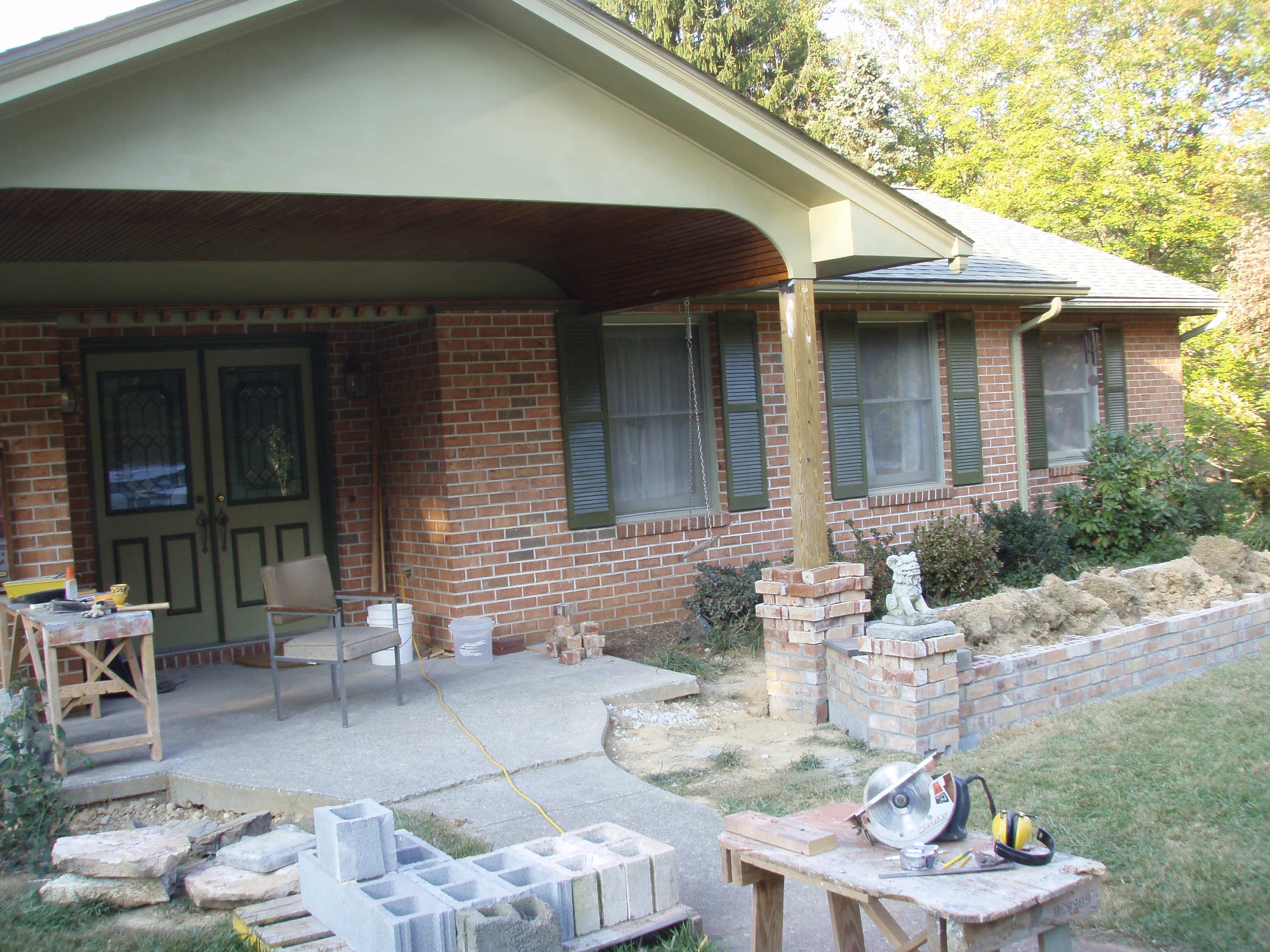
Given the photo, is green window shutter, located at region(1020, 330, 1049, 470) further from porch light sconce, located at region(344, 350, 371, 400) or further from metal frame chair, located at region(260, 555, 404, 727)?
metal frame chair, located at region(260, 555, 404, 727)

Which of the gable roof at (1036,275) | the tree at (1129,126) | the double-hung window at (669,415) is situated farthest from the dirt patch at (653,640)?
the tree at (1129,126)

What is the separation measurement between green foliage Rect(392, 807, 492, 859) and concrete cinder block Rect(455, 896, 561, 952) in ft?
3.61

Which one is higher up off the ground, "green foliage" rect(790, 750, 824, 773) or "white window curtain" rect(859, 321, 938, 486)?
"white window curtain" rect(859, 321, 938, 486)

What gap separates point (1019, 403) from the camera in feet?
35.3

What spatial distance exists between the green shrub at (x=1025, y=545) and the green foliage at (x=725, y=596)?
250 cm

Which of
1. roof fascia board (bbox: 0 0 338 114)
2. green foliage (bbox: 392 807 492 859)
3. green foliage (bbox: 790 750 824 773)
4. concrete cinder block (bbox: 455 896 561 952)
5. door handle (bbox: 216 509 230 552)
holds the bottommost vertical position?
green foliage (bbox: 790 750 824 773)

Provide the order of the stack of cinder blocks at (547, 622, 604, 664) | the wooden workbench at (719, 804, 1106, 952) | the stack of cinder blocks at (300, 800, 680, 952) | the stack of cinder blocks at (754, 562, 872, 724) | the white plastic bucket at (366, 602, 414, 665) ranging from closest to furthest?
the wooden workbench at (719, 804, 1106, 952) < the stack of cinder blocks at (300, 800, 680, 952) < the stack of cinder blocks at (754, 562, 872, 724) < the stack of cinder blocks at (547, 622, 604, 664) < the white plastic bucket at (366, 602, 414, 665)

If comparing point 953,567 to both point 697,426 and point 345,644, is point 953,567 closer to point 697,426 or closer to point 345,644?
point 697,426

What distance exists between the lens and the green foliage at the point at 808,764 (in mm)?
5234

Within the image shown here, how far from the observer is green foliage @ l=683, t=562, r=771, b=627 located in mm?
7859

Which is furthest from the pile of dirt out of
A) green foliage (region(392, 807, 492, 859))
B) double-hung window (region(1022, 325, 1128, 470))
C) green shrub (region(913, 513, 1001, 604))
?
double-hung window (region(1022, 325, 1128, 470))

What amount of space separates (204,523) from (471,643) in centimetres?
216

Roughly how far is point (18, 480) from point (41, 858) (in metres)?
2.64

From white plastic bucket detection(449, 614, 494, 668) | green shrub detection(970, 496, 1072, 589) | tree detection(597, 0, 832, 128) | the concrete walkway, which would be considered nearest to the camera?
the concrete walkway
